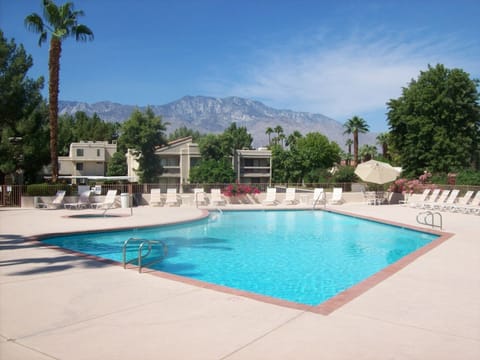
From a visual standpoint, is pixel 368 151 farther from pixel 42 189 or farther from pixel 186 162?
pixel 42 189

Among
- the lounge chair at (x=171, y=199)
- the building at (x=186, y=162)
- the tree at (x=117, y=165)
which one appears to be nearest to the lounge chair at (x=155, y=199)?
the lounge chair at (x=171, y=199)

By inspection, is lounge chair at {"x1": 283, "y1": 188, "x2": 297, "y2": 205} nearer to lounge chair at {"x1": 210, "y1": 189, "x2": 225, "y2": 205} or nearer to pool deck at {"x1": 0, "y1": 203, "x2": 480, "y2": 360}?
lounge chair at {"x1": 210, "y1": 189, "x2": 225, "y2": 205}

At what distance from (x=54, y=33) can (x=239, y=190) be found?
A: 41.0 feet

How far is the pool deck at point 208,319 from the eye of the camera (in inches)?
150

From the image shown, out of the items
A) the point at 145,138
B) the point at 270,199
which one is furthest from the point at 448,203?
the point at 145,138

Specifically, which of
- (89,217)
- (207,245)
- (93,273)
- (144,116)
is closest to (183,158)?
(144,116)

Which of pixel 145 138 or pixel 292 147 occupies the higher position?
pixel 292 147

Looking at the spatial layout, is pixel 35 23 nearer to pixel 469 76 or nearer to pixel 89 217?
pixel 89 217

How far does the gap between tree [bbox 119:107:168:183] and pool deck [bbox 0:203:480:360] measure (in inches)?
1482

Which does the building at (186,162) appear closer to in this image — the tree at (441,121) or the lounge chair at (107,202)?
the tree at (441,121)

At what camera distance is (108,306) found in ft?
16.6

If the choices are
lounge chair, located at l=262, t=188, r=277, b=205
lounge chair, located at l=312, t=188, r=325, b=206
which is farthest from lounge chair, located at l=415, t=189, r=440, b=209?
lounge chair, located at l=262, t=188, r=277, b=205

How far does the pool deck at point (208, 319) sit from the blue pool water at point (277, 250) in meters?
1.65

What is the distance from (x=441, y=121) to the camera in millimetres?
32312
